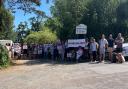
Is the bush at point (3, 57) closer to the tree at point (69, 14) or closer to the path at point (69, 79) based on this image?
the path at point (69, 79)

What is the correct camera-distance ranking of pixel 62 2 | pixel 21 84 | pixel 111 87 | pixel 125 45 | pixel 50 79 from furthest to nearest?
1. pixel 62 2
2. pixel 125 45
3. pixel 50 79
4. pixel 21 84
5. pixel 111 87

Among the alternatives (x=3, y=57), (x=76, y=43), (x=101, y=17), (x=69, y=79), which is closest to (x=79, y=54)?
(x=76, y=43)

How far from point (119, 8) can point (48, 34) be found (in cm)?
2946

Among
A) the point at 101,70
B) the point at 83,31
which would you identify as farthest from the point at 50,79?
the point at 83,31

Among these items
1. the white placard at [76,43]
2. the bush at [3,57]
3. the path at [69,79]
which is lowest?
the path at [69,79]

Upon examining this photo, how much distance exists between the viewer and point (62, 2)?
33.6 metres

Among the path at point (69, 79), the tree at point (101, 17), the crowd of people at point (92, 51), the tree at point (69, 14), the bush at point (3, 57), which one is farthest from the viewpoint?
the tree at point (69, 14)

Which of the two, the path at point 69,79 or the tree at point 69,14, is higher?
the tree at point 69,14

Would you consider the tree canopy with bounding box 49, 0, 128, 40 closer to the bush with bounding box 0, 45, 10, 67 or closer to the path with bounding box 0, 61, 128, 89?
the bush with bounding box 0, 45, 10, 67

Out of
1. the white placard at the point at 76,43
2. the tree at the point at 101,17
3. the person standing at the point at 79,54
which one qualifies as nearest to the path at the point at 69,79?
the person standing at the point at 79,54

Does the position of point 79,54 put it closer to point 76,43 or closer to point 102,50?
point 76,43

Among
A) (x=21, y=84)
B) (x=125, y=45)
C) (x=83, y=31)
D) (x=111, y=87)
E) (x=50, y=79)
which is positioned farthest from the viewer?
(x=83, y=31)

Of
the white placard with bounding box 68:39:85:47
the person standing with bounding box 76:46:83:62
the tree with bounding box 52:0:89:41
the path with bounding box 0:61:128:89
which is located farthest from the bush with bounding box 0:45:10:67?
the tree with bounding box 52:0:89:41

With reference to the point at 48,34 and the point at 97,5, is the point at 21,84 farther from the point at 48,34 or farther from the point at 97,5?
the point at 48,34
